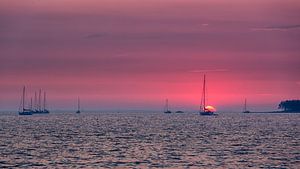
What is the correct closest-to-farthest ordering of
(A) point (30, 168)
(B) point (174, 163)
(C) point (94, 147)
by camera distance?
1. (A) point (30, 168)
2. (B) point (174, 163)
3. (C) point (94, 147)

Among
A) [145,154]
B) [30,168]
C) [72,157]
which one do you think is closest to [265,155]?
[145,154]

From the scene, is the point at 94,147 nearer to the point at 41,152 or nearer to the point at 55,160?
the point at 41,152

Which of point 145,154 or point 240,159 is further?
point 145,154

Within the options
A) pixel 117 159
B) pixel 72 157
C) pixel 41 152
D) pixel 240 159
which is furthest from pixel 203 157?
pixel 41 152

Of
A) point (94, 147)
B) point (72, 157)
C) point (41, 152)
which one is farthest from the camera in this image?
point (94, 147)

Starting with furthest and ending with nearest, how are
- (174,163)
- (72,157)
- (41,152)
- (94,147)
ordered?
(94,147) < (41,152) < (72,157) < (174,163)

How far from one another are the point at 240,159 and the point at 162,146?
69.8 feet

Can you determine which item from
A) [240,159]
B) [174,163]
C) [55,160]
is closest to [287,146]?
[240,159]

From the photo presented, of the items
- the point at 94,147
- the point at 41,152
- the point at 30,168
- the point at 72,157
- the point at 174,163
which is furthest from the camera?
the point at 94,147

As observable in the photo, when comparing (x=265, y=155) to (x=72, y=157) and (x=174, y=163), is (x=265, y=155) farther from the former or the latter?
(x=72, y=157)

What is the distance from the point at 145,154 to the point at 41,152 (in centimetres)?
1251

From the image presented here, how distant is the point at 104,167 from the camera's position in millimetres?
64188

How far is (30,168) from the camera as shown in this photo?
209 ft

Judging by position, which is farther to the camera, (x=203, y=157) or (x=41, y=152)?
(x=41, y=152)
